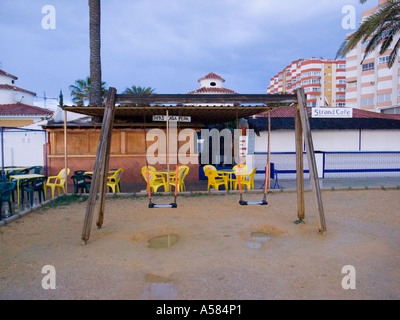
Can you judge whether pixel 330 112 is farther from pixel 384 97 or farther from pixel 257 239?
pixel 384 97

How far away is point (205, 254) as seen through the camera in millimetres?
5570

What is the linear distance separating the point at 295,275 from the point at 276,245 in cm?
133

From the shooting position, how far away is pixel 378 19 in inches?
508

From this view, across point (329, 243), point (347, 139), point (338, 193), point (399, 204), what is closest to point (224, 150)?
point (347, 139)

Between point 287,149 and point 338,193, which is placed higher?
point 287,149

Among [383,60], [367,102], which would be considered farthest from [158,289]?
[367,102]

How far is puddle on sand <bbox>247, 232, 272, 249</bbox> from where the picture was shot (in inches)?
236

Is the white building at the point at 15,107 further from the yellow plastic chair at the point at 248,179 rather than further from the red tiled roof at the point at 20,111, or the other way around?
the yellow plastic chair at the point at 248,179

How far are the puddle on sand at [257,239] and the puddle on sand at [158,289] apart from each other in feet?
6.38

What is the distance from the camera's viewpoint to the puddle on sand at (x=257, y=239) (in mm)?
6004

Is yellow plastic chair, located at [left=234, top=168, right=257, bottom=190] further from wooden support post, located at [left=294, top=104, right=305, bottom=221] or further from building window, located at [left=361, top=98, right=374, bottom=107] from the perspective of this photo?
building window, located at [left=361, top=98, right=374, bottom=107]

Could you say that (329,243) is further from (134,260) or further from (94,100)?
(94,100)
